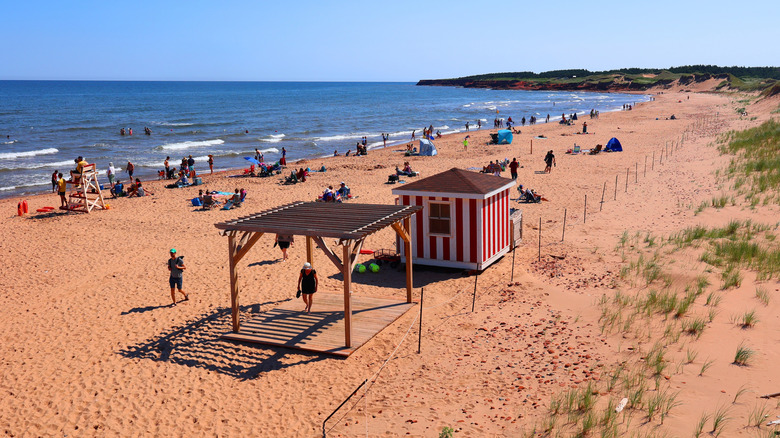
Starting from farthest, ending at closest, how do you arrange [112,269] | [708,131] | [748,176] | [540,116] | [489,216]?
[540,116] → [708,131] → [748,176] → [112,269] → [489,216]

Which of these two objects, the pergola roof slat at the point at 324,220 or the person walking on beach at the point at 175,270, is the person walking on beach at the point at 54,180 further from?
the pergola roof slat at the point at 324,220

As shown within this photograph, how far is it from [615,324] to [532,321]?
1463 mm

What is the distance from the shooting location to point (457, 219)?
14.6m

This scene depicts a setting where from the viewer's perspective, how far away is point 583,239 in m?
17.2

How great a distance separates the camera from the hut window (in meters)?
14.8

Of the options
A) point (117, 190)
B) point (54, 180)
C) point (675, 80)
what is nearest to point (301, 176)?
point (117, 190)

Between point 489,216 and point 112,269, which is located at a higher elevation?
point 489,216

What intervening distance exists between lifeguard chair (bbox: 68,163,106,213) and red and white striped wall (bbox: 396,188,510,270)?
15.2 meters

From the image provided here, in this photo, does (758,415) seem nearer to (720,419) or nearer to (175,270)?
(720,419)

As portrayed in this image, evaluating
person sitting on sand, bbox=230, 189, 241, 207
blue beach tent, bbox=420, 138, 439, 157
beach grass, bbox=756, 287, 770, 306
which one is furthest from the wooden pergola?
blue beach tent, bbox=420, 138, 439, 157

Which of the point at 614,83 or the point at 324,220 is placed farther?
the point at 614,83

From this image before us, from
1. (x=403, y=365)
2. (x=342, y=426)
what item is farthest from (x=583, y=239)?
(x=342, y=426)

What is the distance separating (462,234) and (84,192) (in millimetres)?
17043

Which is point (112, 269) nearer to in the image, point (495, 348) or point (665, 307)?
point (495, 348)
